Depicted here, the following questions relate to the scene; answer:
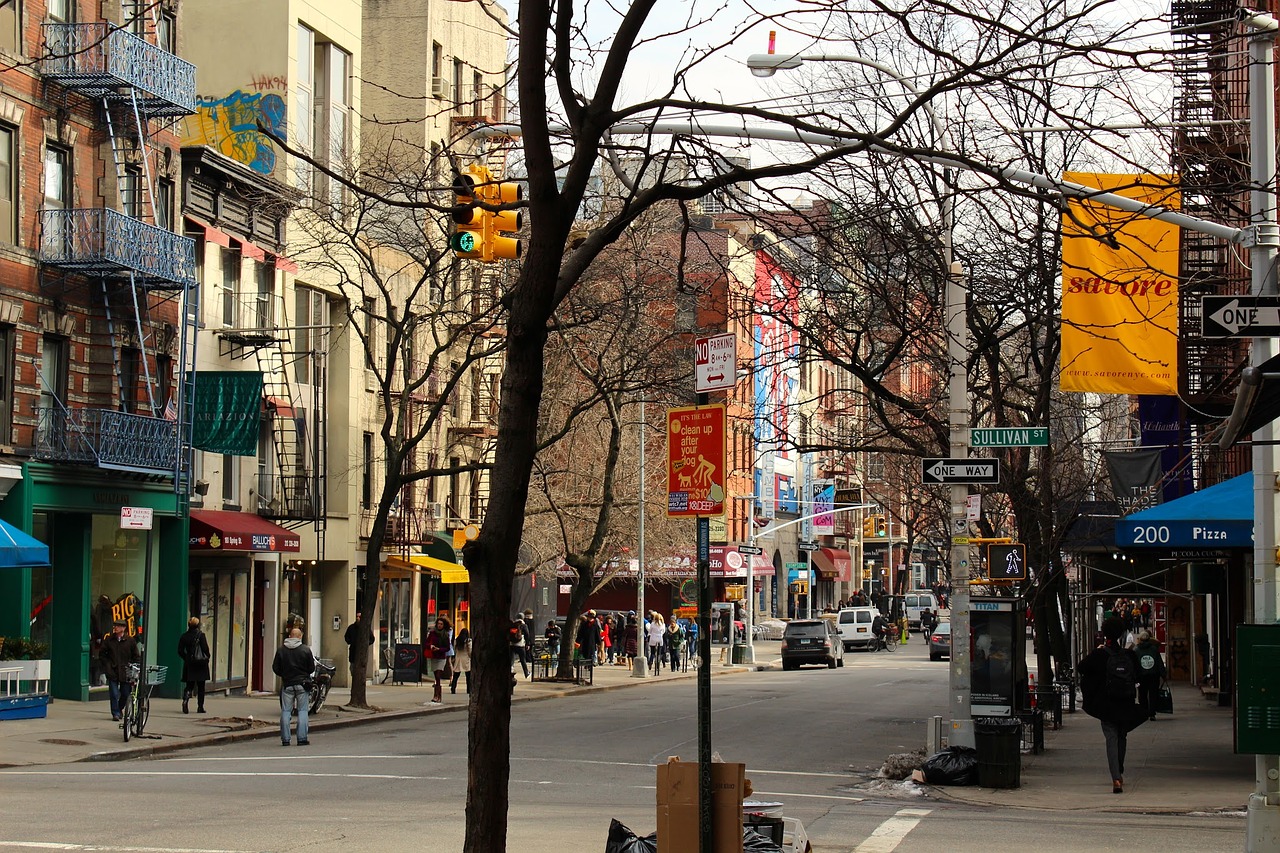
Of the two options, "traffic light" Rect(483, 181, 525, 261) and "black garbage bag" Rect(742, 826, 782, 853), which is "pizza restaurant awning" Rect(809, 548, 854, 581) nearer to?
"traffic light" Rect(483, 181, 525, 261)

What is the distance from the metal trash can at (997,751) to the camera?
711 inches

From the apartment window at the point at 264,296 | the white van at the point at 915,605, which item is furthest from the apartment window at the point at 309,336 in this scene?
the white van at the point at 915,605

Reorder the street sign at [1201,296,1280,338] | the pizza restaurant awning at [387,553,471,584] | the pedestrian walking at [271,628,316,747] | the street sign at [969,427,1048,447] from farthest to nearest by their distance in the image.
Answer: the pizza restaurant awning at [387,553,471,584], the pedestrian walking at [271,628,316,747], the street sign at [969,427,1048,447], the street sign at [1201,296,1280,338]

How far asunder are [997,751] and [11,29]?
2082 centimetres

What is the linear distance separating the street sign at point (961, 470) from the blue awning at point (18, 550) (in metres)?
14.5

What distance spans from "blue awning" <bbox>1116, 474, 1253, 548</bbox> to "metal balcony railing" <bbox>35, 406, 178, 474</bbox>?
58.8 ft

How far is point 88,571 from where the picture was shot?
94.0 ft

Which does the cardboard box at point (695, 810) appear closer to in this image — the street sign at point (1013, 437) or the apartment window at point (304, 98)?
the street sign at point (1013, 437)

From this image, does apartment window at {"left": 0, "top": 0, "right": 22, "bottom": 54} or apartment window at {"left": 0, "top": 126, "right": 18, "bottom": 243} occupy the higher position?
apartment window at {"left": 0, "top": 0, "right": 22, "bottom": 54}

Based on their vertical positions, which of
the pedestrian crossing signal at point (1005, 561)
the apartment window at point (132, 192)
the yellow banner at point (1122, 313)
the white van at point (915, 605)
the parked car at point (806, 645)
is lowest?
the white van at point (915, 605)

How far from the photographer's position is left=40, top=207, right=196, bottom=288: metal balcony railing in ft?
91.0

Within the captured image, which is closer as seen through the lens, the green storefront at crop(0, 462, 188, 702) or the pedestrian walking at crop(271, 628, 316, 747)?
the pedestrian walking at crop(271, 628, 316, 747)

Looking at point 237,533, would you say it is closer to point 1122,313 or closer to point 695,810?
point 1122,313

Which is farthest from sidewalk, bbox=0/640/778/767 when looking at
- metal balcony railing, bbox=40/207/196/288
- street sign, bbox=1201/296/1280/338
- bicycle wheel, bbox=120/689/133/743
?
street sign, bbox=1201/296/1280/338
